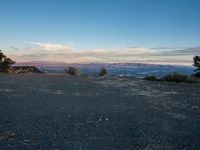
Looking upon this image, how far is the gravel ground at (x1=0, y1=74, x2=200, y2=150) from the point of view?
22.2ft

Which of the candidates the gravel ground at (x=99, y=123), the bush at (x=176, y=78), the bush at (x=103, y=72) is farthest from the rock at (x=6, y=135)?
the bush at (x=103, y=72)

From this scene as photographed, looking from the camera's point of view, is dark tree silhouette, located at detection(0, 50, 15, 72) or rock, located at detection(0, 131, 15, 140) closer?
rock, located at detection(0, 131, 15, 140)

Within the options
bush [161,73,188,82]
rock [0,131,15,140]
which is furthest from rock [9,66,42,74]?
rock [0,131,15,140]

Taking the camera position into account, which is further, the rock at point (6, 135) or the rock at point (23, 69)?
the rock at point (23, 69)

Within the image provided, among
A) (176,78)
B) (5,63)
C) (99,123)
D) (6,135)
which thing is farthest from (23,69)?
(6,135)

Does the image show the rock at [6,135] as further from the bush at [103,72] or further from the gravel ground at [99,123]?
the bush at [103,72]

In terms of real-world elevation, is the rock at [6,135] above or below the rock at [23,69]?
below

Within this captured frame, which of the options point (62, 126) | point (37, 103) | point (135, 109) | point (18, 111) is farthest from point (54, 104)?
point (62, 126)

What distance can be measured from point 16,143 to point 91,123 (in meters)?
2.37

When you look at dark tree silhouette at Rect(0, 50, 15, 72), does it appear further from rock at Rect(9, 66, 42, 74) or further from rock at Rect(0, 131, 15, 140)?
rock at Rect(0, 131, 15, 140)

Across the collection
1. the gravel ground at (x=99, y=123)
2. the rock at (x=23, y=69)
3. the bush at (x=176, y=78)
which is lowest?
the gravel ground at (x=99, y=123)

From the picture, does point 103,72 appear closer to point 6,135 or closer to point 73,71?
point 73,71

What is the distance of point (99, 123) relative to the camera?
8.65 meters

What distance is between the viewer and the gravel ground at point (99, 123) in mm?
6762
